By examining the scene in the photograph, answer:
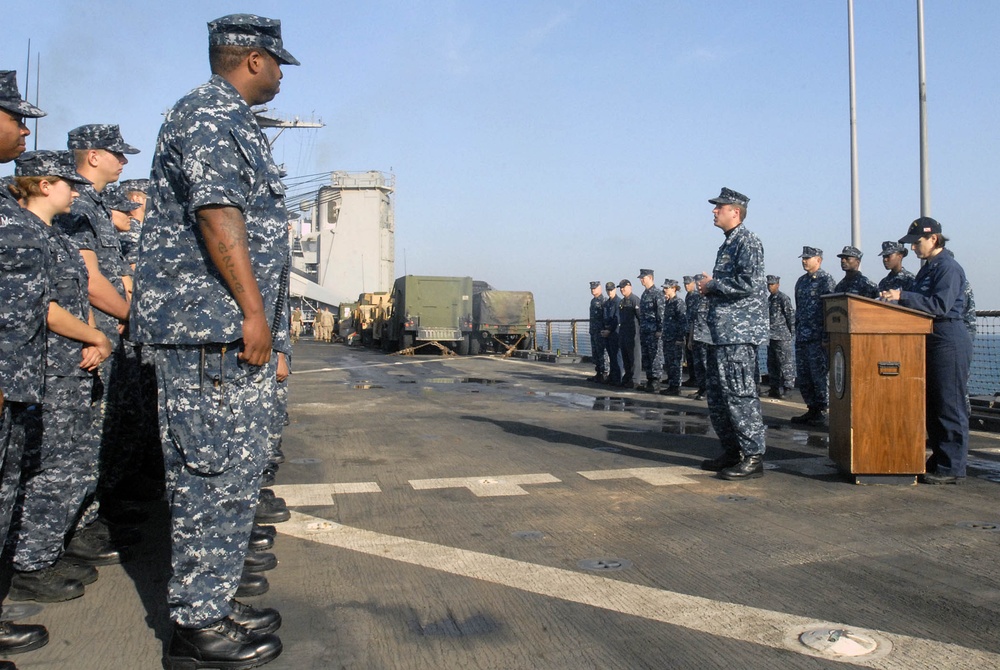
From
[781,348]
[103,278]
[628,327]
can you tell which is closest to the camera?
[103,278]

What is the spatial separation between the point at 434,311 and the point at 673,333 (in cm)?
1447

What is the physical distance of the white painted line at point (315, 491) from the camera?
Result: 4973mm

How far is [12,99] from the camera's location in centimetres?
287

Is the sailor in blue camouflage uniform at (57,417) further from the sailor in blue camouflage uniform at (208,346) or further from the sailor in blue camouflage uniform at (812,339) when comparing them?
the sailor in blue camouflage uniform at (812,339)

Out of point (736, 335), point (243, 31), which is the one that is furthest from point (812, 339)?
point (243, 31)

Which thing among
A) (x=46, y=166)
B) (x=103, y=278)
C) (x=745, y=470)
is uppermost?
(x=46, y=166)

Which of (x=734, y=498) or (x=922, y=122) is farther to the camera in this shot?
(x=922, y=122)

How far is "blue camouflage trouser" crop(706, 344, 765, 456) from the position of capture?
565 centimetres

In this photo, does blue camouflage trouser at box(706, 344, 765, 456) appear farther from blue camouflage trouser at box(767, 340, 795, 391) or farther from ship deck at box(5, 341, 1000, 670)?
blue camouflage trouser at box(767, 340, 795, 391)

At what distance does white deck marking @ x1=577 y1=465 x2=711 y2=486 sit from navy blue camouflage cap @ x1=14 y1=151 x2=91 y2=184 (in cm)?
362

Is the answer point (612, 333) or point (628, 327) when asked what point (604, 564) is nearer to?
point (628, 327)

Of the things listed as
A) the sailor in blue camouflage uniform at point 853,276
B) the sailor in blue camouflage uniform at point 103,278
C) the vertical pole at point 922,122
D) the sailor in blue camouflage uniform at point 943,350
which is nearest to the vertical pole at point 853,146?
the vertical pole at point 922,122

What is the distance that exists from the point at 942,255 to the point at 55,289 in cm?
538

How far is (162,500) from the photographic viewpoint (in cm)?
499
